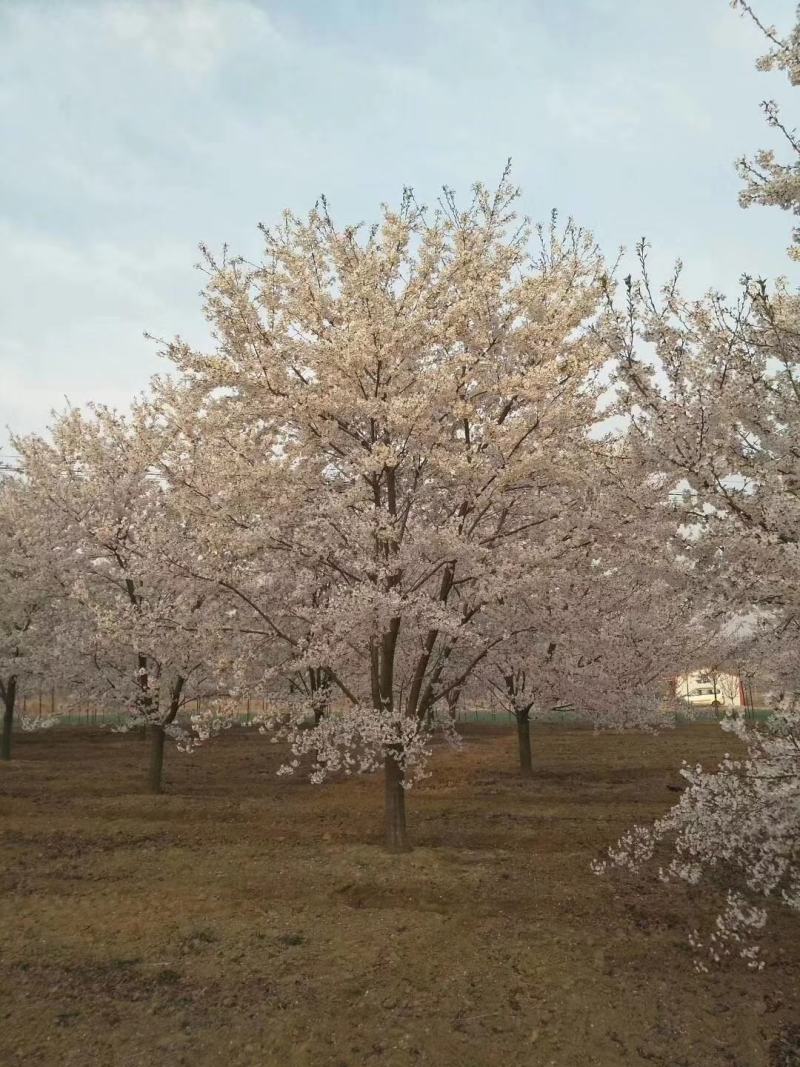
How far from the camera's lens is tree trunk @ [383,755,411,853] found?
34.1 feet

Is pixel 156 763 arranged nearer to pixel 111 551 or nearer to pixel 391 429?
pixel 111 551

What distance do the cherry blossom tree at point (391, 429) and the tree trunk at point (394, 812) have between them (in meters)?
0.03

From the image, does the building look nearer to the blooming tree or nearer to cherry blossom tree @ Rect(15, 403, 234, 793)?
the blooming tree

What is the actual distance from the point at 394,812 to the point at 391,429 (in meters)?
5.52

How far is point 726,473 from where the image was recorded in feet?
18.0

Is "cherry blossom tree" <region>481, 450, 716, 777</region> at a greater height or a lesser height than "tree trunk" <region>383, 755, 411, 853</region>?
greater

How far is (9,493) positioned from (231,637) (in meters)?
13.9

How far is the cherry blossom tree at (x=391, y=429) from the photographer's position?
358 inches

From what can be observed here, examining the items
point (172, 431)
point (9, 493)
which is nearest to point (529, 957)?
point (172, 431)

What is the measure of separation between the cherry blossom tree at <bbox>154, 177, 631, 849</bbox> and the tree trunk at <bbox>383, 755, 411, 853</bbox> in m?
0.03

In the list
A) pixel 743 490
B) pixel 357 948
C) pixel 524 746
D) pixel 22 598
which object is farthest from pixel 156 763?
pixel 743 490

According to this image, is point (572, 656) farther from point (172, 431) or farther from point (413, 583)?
point (172, 431)

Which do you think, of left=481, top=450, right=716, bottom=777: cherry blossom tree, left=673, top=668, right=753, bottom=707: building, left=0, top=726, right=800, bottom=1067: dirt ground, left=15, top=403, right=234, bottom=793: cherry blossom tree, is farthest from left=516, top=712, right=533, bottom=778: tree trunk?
left=15, top=403, right=234, bottom=793: cherry blossom tree

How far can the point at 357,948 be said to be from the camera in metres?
7.22
